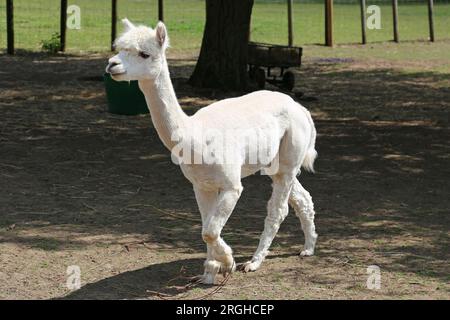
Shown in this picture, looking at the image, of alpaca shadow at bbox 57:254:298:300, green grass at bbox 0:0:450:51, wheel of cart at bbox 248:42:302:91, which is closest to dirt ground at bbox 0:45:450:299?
alpaca shadow at bbox 57:254:298:300

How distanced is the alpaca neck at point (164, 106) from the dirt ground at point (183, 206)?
992 mm

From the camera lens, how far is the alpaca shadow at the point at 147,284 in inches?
227

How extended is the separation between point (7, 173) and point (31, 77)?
5.96m

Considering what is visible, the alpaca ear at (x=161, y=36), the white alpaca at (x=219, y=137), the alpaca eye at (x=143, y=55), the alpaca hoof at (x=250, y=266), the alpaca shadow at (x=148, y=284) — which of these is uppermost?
the alpaca ear at (x=161, y=36)

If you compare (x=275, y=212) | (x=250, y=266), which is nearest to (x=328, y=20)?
(x=275, y=212)

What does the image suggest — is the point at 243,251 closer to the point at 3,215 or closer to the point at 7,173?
the point at 3,215

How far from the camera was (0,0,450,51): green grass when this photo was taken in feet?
67.3

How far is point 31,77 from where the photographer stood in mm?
14867

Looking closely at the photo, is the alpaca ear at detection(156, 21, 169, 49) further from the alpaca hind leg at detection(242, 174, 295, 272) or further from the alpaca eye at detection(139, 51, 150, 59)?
the alpaca hind leg at detection(242, 174, 295, 272)

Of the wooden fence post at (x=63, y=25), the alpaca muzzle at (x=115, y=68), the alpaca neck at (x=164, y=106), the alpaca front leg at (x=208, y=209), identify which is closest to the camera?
the alpaca muzzle at (x=115, y=68)

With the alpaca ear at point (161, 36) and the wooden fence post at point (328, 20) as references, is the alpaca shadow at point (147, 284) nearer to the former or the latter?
the alpaca ear at point (161, 36)

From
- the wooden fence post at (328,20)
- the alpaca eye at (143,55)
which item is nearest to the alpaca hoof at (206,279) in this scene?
the alpaca eye at (143,55)

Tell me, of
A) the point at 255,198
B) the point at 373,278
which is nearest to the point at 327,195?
the point at 255,198

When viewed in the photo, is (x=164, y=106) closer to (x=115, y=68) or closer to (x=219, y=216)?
(x=115, y=68)
